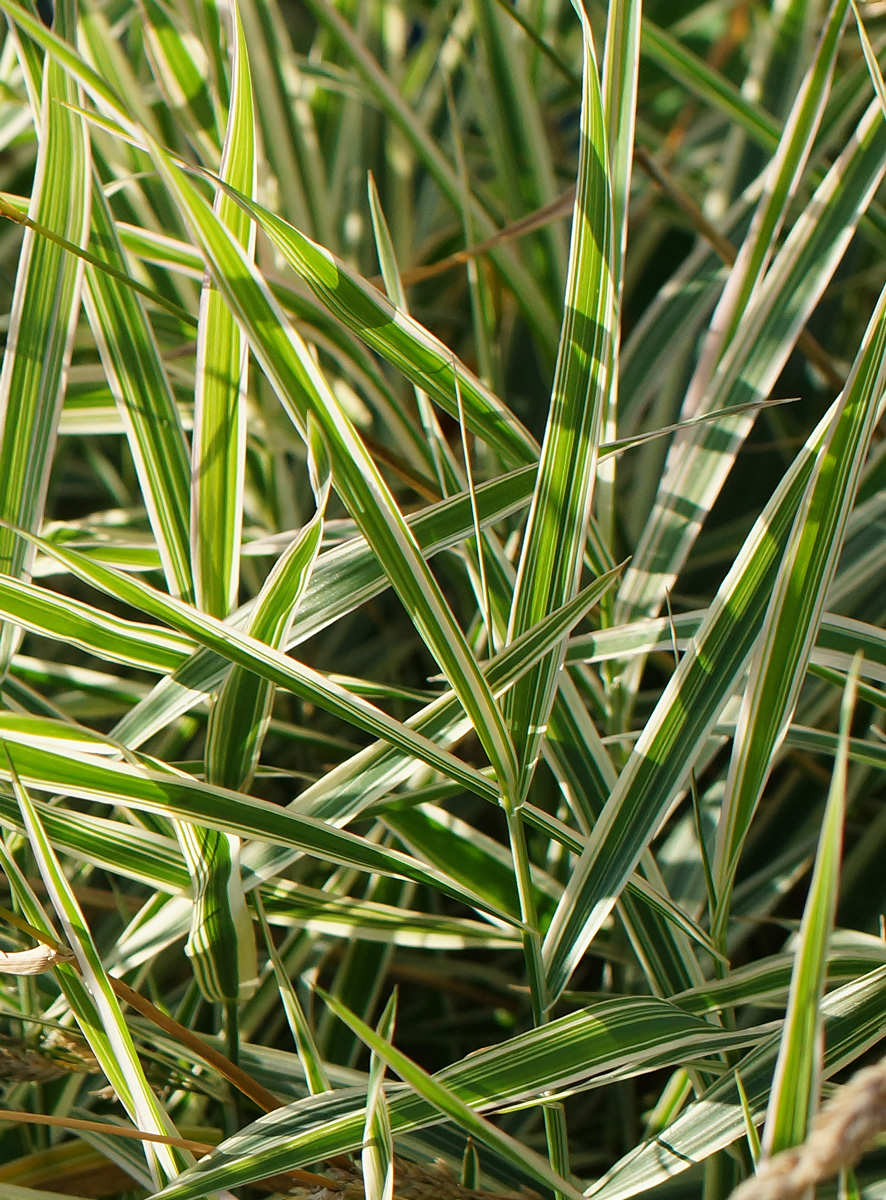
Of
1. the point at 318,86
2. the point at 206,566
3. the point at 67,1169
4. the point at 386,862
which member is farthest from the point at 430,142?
the point at 67,1169

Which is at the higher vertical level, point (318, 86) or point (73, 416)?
point (318, 86)

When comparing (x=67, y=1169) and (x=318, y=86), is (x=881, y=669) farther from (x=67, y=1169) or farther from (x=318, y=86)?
(x=318, y=86)

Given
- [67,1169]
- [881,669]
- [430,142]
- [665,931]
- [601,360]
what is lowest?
[67,1169]

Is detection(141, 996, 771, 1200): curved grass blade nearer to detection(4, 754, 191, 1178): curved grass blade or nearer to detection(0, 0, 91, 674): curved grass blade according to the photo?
detection(4, 754, 191, 1178): curved grass blade

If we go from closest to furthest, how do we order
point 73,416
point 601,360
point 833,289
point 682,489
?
point 601,360 < point 682,489 < point 73,416 < point 833,289

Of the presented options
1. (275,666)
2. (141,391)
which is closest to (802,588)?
(275,666)

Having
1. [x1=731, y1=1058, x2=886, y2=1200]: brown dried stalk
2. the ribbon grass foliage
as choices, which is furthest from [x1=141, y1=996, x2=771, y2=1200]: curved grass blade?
[x1=731, y1=1058, x2=886, y2=1200]: brown dried stalk

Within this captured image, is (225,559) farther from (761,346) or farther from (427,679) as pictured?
(761,346)
